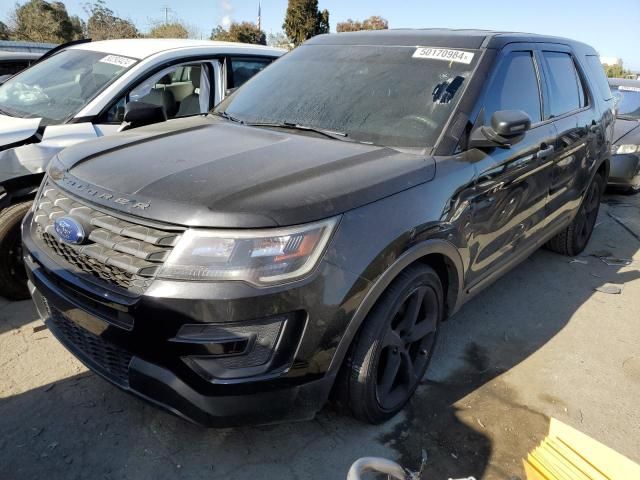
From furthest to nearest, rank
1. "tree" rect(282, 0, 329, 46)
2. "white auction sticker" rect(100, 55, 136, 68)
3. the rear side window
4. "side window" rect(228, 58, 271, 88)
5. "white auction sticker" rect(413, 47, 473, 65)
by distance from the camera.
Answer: "tree" rect(282, 0, 329, 46)
"side window" rect(228, 58, 271, 88)
the rear side window
"white auction sticker" rect(100, 55, 136, 68)
"white auction sticker" rect(413, 47, 473, 65)

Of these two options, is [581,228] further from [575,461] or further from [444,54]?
[575,461]

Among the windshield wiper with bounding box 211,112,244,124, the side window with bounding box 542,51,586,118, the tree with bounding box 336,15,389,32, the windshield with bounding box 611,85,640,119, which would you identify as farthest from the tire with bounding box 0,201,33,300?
the tree with bounding box 336,15,389,32

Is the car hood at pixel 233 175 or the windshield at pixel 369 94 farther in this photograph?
the windshield at pixel 369 94

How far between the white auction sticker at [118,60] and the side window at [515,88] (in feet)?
9.25

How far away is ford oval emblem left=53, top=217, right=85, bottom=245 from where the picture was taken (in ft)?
6.88

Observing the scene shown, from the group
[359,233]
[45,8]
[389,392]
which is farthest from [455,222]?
[45,8]

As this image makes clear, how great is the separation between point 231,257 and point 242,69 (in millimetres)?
3561

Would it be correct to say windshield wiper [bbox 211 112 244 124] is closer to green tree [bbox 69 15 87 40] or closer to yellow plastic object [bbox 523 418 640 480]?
yellow plastic object [bbox 523 418 640 480]

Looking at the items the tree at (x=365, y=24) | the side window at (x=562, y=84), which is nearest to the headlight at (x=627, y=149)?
the side window at (x=562, y=84)

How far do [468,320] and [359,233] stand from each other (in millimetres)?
1970

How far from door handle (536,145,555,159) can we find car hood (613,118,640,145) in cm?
420

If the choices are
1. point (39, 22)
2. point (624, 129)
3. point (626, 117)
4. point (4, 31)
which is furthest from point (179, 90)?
point (4, 31)

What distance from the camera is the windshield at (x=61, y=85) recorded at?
12.9 feet

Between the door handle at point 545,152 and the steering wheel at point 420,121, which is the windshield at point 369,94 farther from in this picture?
the door handle at point 545,152
